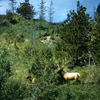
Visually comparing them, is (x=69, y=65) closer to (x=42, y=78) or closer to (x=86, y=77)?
(x=86, y=77)

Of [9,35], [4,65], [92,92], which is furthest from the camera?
[9,35]

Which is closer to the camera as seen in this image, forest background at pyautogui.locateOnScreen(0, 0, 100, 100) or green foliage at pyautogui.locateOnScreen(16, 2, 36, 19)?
forest background at pyautogui.locateOnScreen(0, 0, 100, 100)

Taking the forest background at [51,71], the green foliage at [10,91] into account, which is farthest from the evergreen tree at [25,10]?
the green foliage at [10,91]

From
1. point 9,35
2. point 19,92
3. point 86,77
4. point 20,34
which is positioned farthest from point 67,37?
point 9,35

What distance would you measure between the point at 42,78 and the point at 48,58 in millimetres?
1220

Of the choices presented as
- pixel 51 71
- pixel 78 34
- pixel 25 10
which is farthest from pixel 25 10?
pixel 51 71

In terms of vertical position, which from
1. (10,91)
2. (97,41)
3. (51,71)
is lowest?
(10,91)

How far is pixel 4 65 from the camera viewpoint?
4.20 m

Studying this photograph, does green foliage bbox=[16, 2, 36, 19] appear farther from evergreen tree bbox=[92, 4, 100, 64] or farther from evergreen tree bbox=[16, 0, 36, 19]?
evergreen tree bbox=[92, 4, 100, 64]

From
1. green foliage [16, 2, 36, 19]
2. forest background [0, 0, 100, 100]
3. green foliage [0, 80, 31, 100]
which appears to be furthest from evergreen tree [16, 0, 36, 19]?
green foliage [0, 80, 31, 100]

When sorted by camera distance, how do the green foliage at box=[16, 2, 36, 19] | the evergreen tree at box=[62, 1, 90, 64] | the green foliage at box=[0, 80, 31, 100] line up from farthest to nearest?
the green foliage at box=[16, 2, 36, 19] < the evergreen tree at box=[62, 1, 90, 64] < the green foliage at box=[0, 80, 31, 100]

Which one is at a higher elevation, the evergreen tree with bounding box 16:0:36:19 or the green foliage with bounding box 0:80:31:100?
the evergreen tree with bounding box 16:0:36:19

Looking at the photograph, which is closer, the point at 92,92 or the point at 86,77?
the point at 92,92

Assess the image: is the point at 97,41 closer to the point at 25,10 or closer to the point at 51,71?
the point at 51,71
